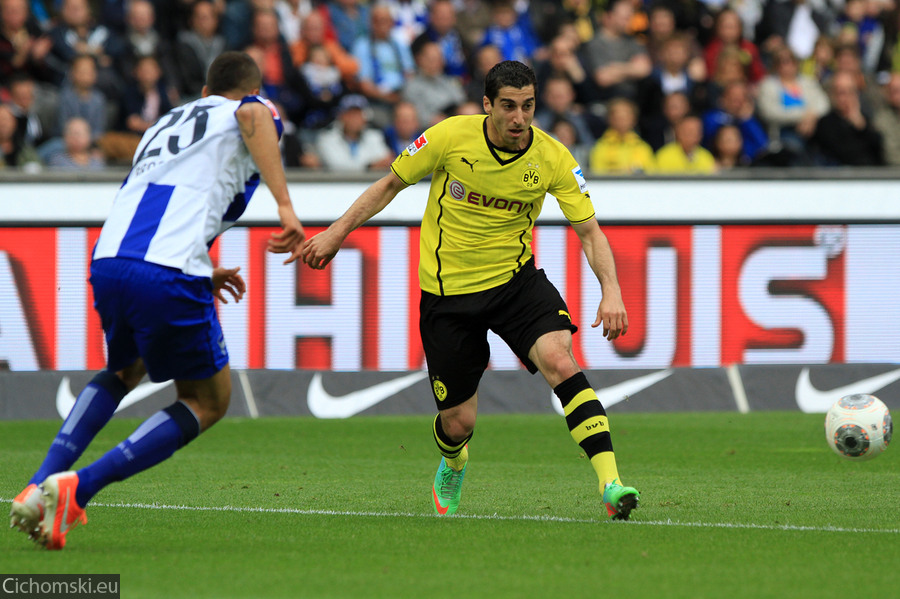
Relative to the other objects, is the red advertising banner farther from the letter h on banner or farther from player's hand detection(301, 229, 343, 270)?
player's hand detection(301, 229, 343, 270)

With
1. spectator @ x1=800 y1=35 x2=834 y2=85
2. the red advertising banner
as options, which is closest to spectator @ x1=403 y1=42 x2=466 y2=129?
the red advertising banner

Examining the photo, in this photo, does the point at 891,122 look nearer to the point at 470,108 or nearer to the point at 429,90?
the point at 470,108

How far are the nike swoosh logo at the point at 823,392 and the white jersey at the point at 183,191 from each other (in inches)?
329

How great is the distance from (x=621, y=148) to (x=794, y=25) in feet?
15.9

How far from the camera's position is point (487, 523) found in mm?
6391

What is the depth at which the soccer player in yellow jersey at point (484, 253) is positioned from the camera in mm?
6605

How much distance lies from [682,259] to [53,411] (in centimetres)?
621

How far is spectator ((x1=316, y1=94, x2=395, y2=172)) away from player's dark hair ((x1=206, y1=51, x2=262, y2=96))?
8492mm

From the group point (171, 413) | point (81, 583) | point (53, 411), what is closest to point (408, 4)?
point (53, 411)

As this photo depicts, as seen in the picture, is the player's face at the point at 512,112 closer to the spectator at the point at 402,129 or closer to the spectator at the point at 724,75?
the spectator at the point at 402,129

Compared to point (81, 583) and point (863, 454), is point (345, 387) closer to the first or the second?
point (863, 454)

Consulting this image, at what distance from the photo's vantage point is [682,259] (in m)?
13.3

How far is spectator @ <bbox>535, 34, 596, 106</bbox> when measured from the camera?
15.8 meters

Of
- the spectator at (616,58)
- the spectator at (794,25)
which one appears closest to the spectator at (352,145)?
the spectator at (616,58)
